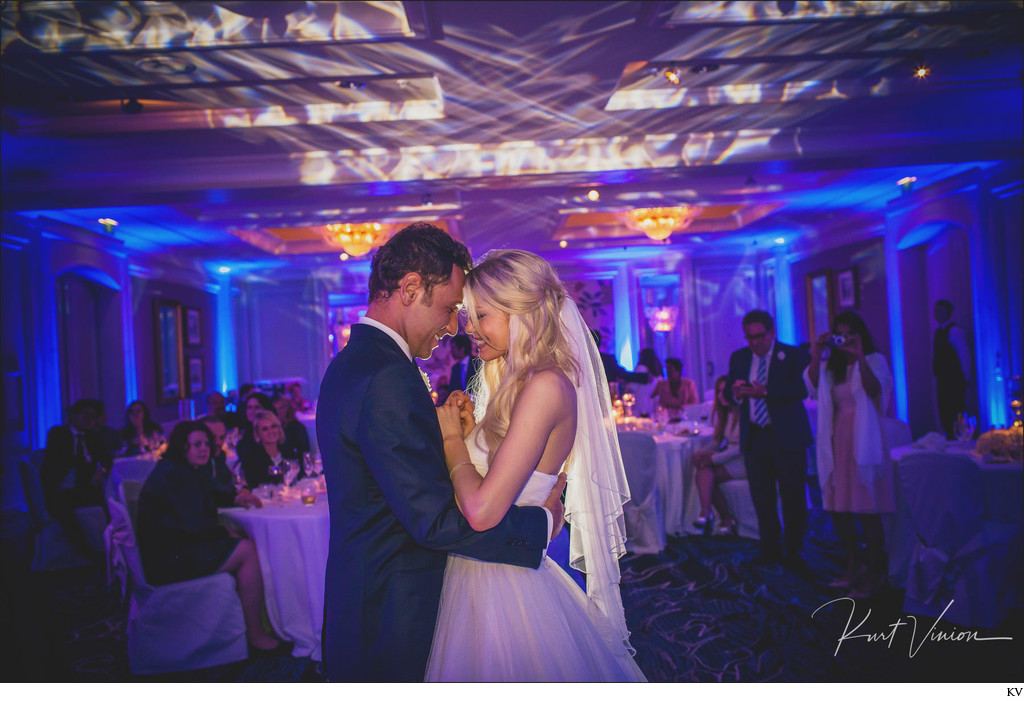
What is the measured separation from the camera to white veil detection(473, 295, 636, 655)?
6.59 feet

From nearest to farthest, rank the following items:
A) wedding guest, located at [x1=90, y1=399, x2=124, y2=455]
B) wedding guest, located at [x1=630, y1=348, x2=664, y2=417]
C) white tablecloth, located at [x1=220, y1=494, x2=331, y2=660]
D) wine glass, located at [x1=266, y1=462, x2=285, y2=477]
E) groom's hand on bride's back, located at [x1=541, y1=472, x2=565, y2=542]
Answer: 1. groom's hand on bride's back, located at [x1=541, y1=472, x2=565, y2=542]
2. white tablecloth, located at [x1=220, y1=494, x2=331, y2=660]
3. wine glass, located at [x1=266, y1=462, x2=285, y2=477]
4. wedding guest, located at [x1=90, y1=399, x2=124, y2=455]
5. wedding guest, located at [x1=630, y1=348, x2=664, y2=417]

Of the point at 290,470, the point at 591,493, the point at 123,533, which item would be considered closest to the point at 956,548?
the point at 591,493

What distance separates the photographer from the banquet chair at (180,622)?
3.78m

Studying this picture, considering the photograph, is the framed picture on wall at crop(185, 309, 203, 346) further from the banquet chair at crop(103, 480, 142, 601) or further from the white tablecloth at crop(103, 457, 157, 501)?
the banquet chair at crop(103, 480, 142, 601)

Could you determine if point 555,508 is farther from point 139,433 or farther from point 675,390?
point 139,433

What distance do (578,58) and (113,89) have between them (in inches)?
113

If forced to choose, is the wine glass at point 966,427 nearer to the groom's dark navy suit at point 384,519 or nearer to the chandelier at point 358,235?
the groom's dark navy suit at point 384,519

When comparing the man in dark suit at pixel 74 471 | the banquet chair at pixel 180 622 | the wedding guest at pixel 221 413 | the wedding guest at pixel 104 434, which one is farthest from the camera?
the wedding guest at pixel 221 413

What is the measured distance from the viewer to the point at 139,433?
7410 millimetres

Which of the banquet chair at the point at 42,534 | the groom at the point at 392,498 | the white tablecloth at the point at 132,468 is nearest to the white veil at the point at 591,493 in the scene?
the groom at the point at 392,498

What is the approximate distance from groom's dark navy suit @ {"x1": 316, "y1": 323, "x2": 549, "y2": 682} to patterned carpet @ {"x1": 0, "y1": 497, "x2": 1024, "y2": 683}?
5.73ft

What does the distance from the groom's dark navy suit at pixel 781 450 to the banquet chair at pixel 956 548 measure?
2.89 feet

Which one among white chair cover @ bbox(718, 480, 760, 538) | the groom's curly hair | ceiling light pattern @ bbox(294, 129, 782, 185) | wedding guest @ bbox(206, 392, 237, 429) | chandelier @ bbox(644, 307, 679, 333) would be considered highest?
ceiling light pattern @ bbox(294, 129, 782, 185)

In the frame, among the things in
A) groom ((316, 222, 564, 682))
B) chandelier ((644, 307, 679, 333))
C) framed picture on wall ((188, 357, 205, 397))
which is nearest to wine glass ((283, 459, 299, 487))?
groom ((316, 222, 564, 682))
